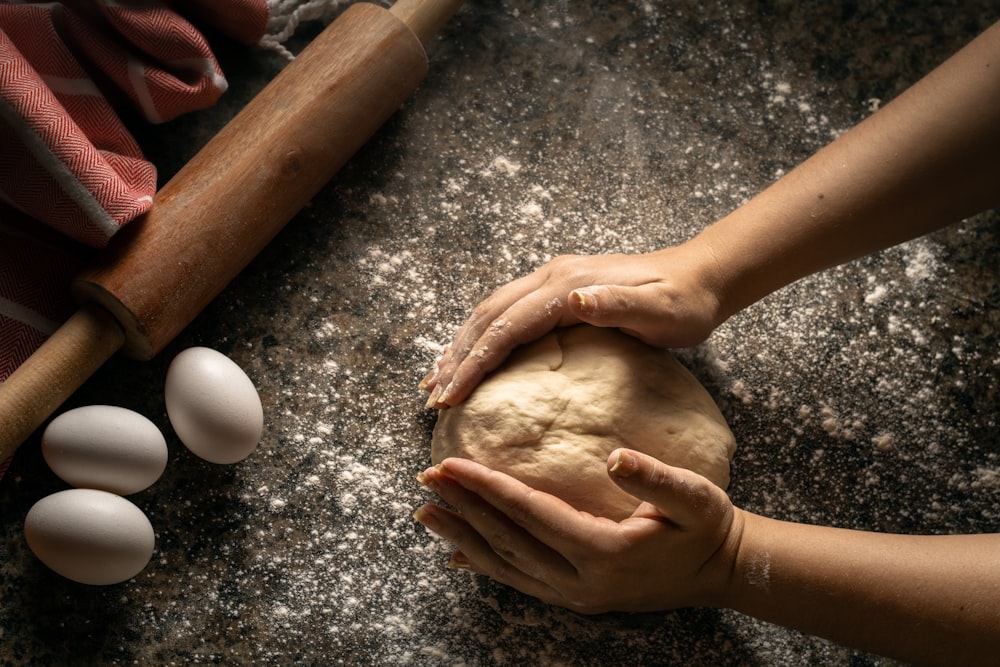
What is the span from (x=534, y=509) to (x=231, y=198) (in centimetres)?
63

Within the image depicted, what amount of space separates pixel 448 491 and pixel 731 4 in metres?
1.05

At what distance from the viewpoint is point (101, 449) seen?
1.06 metres

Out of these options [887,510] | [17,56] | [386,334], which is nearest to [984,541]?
[887,510]

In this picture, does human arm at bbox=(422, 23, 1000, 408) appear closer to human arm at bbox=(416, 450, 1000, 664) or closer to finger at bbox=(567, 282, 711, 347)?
finger at bbox=(567, 282, 711, 347)

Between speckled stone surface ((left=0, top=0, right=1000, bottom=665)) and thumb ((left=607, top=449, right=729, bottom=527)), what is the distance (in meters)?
0.28

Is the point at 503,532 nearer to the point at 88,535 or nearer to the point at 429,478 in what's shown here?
the point at 429,478

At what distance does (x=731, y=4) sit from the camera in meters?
1.49

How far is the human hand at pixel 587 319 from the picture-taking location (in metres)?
1.08

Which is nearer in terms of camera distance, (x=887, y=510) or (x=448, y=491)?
(x=448, y=491)

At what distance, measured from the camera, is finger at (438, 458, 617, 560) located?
0.97 metres

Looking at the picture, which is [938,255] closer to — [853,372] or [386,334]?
[853,372]

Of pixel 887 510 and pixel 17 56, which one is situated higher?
pixel 17 56

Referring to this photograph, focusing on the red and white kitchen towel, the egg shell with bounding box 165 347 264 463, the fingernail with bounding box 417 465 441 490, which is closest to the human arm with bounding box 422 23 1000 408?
the fingernail with bounding box 417 465 441 490

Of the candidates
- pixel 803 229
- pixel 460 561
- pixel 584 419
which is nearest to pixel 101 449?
pixel 460 561
